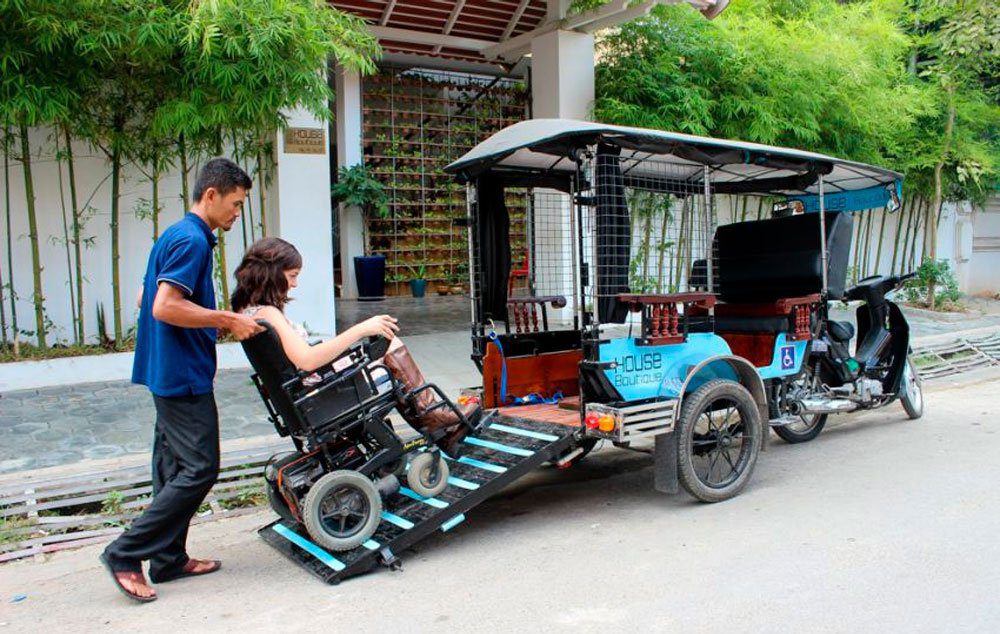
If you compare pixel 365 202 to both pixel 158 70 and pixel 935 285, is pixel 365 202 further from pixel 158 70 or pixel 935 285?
pixel 935 285

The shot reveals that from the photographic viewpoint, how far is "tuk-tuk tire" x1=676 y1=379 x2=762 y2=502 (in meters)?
4.50

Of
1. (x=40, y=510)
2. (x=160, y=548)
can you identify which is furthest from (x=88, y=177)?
(x=160, y=548)

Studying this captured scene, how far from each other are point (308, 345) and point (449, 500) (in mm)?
983

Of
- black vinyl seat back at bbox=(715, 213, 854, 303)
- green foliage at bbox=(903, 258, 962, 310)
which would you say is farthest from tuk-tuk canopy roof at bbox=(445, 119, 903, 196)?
green foliage at bbox=(903, 258, 962, 310)

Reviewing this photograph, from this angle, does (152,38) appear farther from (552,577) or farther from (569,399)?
(552,577)

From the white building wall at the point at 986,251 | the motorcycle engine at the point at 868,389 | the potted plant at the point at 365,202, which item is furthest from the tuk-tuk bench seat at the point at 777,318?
the white building wall at the point at 986,251

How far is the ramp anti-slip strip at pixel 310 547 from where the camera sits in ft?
12.0

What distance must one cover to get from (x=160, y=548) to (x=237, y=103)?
4591mm

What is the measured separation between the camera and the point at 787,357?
220 inches

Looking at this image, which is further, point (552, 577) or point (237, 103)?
point (237, 103)

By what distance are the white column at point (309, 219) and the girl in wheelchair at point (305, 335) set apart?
196 inches

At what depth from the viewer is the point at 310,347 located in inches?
147

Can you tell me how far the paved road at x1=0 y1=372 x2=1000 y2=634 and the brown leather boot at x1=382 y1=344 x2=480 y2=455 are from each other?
19.9 inches

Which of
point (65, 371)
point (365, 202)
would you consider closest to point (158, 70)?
point (65, 371)
